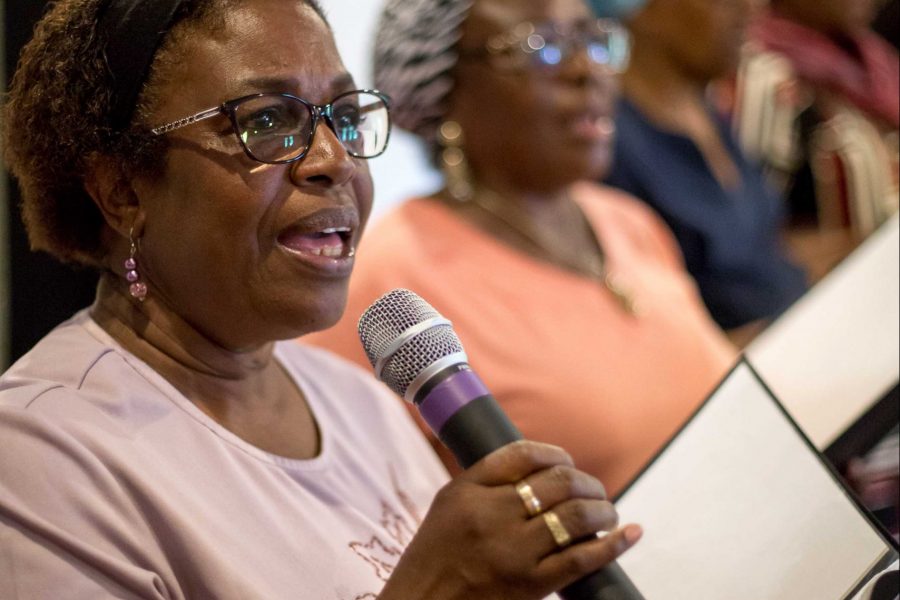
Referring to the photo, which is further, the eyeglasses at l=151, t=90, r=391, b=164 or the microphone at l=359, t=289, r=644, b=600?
the eyeglasses at l=151, t=90, r=391, b=164

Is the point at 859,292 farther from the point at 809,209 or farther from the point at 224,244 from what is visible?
the point at 809,209

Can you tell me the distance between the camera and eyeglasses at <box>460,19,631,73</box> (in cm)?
212

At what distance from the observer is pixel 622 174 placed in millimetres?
2742

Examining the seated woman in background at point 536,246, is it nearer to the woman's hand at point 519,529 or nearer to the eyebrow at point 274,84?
the eyebrow at point 274,84

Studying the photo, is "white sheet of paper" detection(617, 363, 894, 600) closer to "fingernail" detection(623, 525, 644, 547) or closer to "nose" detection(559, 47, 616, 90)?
"fingernail" detection(623, 525, 644, 547)

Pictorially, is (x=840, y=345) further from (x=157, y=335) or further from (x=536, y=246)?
(x=157, y=335)

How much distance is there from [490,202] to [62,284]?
2.61ft

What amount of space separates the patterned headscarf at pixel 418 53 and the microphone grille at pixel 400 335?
1.13 m

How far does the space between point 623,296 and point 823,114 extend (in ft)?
3.85

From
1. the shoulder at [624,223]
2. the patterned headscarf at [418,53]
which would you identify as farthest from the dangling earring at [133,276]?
the shoulder at [624,223]

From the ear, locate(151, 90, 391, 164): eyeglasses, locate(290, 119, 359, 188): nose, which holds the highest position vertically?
locate(151, 90, 391, 164): eyeglasses

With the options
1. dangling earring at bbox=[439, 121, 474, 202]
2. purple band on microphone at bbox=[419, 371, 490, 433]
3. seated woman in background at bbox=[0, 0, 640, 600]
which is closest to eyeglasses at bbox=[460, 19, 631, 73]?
dangling earring at bbox=[439, 121, 474, 202]

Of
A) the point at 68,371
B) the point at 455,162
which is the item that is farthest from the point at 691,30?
the point at 68,371

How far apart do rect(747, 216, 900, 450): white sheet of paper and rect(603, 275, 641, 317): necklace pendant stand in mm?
410
